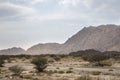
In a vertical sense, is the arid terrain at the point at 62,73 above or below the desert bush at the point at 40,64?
below

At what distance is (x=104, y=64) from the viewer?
56.8 meters

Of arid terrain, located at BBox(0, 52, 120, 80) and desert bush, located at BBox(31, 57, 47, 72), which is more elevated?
desert bush, located at BBox(31, 57, 47, 72)

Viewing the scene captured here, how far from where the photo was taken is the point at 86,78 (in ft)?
91.4

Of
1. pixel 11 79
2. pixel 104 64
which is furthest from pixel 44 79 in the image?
pixel 104 64

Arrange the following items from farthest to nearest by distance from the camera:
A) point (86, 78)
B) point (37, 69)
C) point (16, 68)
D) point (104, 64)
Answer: point (104, 64) → point (37, 69) → point (16, 68) → point (86, 78)

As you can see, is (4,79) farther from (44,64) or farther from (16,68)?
(44,64)

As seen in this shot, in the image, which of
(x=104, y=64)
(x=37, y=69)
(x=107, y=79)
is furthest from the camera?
(x=104, y=64)

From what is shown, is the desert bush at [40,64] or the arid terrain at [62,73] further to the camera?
the desert bush at [40,64]

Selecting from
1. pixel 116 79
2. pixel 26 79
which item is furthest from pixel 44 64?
pixel 116 79

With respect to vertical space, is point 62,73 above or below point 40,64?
below

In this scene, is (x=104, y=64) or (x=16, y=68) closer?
(x=16, y=68)

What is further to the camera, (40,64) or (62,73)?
(40,64)

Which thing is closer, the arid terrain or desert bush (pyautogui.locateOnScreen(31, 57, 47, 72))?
the arid terrain

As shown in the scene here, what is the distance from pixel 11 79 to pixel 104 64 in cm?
2845
